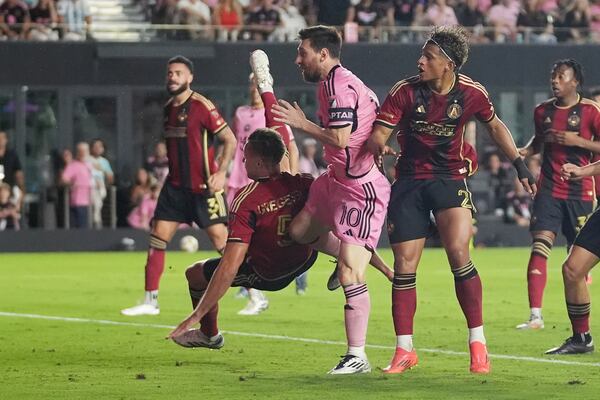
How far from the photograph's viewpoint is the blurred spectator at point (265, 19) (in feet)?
98.4

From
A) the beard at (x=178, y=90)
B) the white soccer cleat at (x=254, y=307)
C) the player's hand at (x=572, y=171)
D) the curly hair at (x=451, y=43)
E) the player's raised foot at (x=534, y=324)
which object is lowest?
the white soccer cleat at (x=254, y=307)

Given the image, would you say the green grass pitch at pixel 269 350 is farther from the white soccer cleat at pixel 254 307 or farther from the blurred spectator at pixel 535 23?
the blurred spectator at pixel 535 23

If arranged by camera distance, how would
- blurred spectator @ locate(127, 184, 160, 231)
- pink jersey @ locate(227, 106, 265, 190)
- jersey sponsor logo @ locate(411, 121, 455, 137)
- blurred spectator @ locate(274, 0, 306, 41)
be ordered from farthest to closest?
blurred spectator @ locate(274, 0, 306, 41) → blurred spectator @ locate(127, 184, 160, 231) → pink jersey @ locate(227, 106, 265, 190) → jersey sponsor logo @ locate(411, 121, 455, 137)

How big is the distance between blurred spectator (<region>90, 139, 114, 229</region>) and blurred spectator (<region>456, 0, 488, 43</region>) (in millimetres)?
7708

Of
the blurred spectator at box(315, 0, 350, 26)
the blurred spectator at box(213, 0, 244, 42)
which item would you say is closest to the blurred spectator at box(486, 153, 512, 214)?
the blurred spectator at box(315, 0, 350, 26)

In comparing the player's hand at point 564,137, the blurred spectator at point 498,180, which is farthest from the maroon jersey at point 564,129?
the blurred spectator at point 498,180

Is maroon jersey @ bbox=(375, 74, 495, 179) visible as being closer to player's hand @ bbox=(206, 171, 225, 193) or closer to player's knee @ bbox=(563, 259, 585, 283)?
player's knee @ bbox=(563, 259, 585, 283)

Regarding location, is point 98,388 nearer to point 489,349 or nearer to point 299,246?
point 299,246

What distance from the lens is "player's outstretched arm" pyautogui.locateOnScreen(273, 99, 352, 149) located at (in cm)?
965

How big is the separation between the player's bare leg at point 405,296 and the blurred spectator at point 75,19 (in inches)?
782

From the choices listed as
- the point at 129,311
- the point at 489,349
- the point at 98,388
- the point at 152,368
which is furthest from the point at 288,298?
the point at 98,388

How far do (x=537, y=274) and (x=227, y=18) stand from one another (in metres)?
17.5

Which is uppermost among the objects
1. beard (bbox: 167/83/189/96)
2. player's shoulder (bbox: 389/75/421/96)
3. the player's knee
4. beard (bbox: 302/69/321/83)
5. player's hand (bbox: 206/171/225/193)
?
beard (bbox: 302/69/321/83)

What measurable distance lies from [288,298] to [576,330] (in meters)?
6.18
